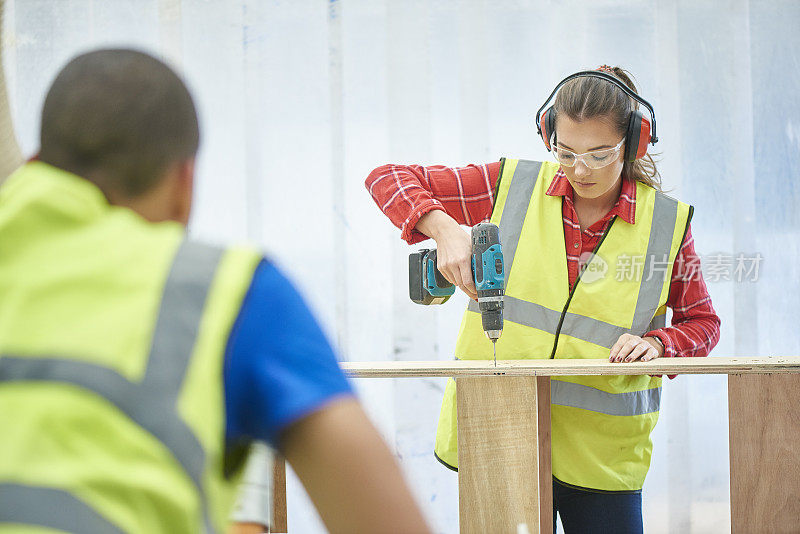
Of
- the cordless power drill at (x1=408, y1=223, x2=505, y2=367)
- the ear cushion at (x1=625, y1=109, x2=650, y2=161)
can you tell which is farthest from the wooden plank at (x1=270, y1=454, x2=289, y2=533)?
the ear cushion at (x1=625, y1=109, x2=650, y2=161)

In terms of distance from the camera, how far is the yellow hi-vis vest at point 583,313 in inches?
75.7

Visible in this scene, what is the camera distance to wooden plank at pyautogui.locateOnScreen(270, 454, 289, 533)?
207 cm

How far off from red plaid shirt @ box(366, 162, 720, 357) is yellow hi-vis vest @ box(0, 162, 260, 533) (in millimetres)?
1514

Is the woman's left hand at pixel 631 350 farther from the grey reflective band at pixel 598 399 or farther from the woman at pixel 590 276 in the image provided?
the grey reflective band at pixel 598 399

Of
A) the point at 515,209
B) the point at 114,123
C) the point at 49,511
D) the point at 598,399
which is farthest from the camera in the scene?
the point at 515,209

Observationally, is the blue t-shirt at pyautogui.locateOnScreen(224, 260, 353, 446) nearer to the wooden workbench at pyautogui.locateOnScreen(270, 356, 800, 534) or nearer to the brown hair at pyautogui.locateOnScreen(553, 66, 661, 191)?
the wooden workbench at pyautogui.locateOnScreen(270, 356, 800, 534)

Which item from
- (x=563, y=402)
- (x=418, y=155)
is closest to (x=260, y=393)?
(x=563, y=402)

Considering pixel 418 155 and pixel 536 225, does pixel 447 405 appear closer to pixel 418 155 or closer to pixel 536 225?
pixel 536 225

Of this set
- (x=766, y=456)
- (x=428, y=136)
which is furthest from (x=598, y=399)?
(x=428, y=136)

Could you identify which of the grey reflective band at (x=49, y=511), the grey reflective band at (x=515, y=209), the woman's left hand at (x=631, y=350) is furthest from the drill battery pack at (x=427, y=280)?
the grey reflective band at (x=49, y=511)

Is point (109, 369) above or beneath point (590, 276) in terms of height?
beneath

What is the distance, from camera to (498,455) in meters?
1.72

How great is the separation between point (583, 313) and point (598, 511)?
52cm

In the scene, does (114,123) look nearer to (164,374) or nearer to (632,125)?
(164,374)
